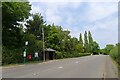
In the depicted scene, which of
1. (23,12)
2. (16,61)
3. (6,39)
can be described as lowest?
(16,61)

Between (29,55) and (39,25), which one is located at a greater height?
(39,25)

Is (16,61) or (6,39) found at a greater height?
(6,39)

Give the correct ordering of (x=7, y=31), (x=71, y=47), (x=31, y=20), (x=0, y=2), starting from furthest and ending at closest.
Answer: (x=71, y=47), (x=31, y=20), (x=7, y=31), (x=0, y=2)

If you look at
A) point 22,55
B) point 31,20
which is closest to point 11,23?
point 22,55

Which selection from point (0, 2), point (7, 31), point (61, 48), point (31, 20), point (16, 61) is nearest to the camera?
point (0, 2)

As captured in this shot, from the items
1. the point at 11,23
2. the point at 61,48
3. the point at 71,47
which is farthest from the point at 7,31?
the point at 71,47

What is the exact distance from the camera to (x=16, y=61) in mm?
49656

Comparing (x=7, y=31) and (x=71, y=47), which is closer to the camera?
(x=7, y=31)

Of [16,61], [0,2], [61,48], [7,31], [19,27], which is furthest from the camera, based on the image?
[61,48]

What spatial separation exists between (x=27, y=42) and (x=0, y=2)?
12659 mm

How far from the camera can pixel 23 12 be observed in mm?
54188

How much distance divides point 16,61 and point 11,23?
7586 millimetres

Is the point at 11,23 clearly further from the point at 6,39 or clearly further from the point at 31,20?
the point at 31,20

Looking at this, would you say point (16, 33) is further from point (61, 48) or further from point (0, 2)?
point (61, 48)
